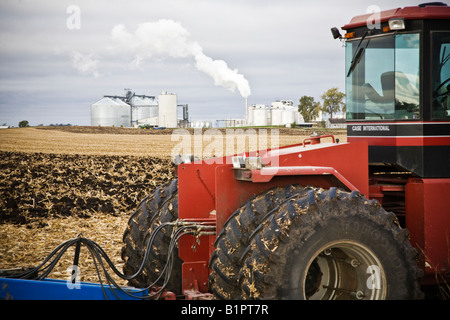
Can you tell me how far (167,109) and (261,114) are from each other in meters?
13.8

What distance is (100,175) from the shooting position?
17312mm

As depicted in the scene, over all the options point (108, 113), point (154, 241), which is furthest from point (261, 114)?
point (154, 241)

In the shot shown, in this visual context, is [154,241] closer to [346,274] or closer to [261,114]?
[346,274]

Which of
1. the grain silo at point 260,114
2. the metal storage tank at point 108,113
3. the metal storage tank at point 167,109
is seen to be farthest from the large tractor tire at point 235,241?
the grain silo at point 260,114

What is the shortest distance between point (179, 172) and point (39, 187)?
10.6 meters

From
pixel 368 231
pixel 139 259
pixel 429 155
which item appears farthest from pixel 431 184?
pixel 139 259

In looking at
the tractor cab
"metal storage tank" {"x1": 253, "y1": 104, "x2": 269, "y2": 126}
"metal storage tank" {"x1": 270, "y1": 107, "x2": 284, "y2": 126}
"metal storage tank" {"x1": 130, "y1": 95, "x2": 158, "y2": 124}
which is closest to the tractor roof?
the tractor cab

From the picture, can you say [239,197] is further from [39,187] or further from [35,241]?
[39,187]

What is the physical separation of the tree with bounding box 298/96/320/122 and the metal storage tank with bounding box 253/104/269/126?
852 cm

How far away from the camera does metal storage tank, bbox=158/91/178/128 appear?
245 ft

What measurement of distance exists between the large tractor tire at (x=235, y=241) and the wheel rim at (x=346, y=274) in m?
0.55

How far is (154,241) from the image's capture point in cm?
559

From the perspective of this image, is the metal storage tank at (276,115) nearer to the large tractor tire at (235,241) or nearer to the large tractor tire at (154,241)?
the large tractor tire at (154,241)

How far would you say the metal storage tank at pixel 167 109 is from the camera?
74.6 metres
